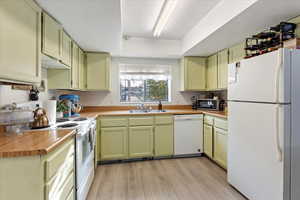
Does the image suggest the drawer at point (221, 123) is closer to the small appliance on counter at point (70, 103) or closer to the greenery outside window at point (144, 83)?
the greenery outside window at point (144, 83)

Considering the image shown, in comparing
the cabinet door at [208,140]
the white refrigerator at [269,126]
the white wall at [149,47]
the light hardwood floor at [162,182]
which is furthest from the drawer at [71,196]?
the white wall at [149,47]

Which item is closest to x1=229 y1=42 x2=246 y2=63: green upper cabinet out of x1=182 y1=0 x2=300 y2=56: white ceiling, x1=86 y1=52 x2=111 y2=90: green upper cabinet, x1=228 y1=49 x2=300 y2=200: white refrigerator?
x1=182 y1=0 x2=300 y2=56: white ceiling

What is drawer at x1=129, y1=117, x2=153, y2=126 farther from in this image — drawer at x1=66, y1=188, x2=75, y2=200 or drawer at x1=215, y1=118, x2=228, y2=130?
drawer at x1=66, y1=188, x2=75, y2=200

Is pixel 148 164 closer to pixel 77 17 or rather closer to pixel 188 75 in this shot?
pixel 188 75

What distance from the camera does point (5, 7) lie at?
1.11 m

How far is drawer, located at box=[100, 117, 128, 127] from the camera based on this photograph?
9.57 ft

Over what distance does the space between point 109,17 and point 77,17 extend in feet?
1.15

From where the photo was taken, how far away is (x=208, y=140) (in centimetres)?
309

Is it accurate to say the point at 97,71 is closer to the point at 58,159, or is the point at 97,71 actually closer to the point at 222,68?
the point at 58,159

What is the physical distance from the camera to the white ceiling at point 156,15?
213 centimetres

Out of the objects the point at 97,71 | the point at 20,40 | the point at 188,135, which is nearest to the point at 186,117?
the point at 188,135

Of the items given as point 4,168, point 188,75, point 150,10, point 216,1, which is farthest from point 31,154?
point 188,75

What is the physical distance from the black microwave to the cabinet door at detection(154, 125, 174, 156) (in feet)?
3.14

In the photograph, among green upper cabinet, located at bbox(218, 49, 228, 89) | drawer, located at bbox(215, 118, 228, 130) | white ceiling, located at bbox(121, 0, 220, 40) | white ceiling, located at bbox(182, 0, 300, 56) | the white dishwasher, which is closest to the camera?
white ceiling, located at bbox(182, 0, 300, 56)
